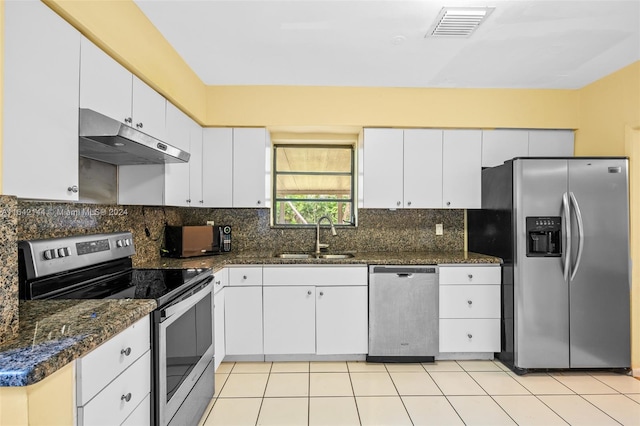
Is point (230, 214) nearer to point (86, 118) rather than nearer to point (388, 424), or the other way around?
point (86, 118)

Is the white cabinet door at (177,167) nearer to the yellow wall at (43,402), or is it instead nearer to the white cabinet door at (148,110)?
the white cabinet door at (148,110)

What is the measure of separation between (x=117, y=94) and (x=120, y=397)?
1.43 meters

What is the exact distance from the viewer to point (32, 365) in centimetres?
88

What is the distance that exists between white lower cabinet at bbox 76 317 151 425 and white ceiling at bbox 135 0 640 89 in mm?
1795

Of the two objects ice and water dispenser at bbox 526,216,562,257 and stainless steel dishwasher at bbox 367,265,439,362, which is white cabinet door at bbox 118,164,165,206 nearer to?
stainless steel dishwasher at bbox 367,265,439,362

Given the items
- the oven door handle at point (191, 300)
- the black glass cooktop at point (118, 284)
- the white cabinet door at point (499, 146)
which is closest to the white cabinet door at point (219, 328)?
the oven door handle at point (191, 300)

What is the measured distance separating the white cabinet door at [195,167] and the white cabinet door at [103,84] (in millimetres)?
1017

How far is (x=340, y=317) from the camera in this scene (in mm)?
2908

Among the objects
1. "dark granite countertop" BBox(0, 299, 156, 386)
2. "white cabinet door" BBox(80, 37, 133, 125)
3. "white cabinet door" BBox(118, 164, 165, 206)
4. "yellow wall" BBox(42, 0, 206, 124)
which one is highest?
"yellow wall" BBox(42, 0, 206, 124)

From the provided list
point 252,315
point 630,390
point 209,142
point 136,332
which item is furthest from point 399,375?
point 209,142

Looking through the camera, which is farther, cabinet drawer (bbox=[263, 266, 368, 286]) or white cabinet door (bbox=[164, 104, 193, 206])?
cabinet drawer (bbox=[263, 266, 368, 286])

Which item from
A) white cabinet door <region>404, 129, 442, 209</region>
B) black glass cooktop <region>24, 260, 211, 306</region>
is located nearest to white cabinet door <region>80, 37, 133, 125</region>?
black glass cooktop <region>24, 260, 211, 306</region>

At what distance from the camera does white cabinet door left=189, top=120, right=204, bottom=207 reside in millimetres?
2949

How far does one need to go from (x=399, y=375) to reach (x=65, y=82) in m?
2.77
